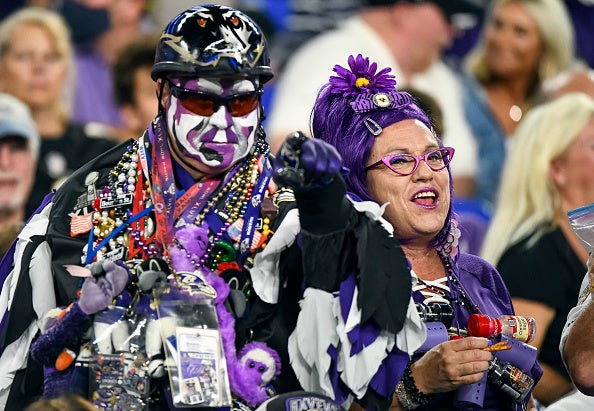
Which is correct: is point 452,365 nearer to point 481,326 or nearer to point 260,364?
point 481,326

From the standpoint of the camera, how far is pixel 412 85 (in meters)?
7.85

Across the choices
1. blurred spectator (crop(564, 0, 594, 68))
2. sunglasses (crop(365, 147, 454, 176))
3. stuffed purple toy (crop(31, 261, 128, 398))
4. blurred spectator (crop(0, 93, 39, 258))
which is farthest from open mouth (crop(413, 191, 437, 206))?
blurred spectator (crop(564, 0, 594, 68))

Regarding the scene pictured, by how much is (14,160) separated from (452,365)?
3.61m

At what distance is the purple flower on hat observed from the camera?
425 centimetres

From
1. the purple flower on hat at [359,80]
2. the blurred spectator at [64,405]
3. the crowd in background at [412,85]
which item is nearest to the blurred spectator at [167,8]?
the crowd in background at [412,85]

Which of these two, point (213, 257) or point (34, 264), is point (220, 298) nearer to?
point (213, 257)

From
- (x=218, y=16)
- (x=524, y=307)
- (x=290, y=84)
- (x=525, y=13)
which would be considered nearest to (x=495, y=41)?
(x=525, y=13)

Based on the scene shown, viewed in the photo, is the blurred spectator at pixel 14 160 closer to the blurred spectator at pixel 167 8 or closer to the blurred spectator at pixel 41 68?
the blurred spectator at pixel 41 68

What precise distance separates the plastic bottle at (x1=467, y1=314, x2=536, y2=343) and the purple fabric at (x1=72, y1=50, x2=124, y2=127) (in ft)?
12.8

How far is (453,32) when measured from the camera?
841cm

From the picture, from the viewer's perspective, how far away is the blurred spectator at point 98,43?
25.5 ft

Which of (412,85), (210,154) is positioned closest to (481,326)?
(210,154)

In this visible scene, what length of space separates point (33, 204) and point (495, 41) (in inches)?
123

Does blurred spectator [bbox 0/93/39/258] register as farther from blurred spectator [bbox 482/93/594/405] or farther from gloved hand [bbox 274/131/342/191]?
gloved hand [bbox 274/131/342/191]
